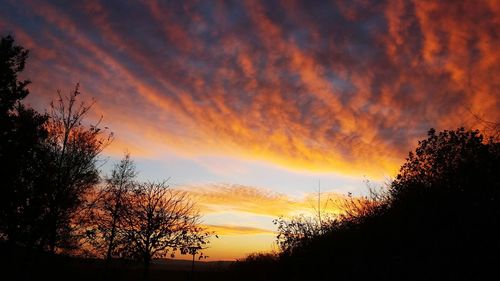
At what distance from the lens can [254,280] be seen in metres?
25.7

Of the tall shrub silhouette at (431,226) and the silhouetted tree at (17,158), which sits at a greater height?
the silhouetted tree at (17,158)

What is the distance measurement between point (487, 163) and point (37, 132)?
26261mm

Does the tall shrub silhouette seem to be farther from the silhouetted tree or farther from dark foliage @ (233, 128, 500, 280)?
the silhouetted tree

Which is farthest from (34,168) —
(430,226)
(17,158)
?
(430,226)

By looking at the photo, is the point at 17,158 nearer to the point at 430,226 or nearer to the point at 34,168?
the point at 34,168

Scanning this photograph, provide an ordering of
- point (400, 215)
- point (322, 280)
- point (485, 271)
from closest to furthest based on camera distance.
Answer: point (485, 271) → point (400, 215) → point (322, 280)

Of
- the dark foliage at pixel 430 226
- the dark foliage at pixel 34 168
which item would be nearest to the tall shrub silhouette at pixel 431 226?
the dark foliage at pixel 430 226

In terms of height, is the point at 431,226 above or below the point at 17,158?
below

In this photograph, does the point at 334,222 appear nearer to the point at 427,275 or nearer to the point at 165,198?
the point at 427,275

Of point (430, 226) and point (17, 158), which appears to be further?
point (17, 158)

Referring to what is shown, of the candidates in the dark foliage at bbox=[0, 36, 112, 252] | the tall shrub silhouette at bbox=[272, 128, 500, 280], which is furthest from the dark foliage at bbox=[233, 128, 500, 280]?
the dark foliage at bbox=[0, 36, 112, 252]

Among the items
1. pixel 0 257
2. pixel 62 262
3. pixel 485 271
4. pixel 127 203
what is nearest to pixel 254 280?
pixel 127 203

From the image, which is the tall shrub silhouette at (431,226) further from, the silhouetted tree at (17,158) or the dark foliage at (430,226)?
the silhouetted tree at (17,158)

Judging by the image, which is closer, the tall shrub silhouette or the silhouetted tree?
the tall shrub silhouette
